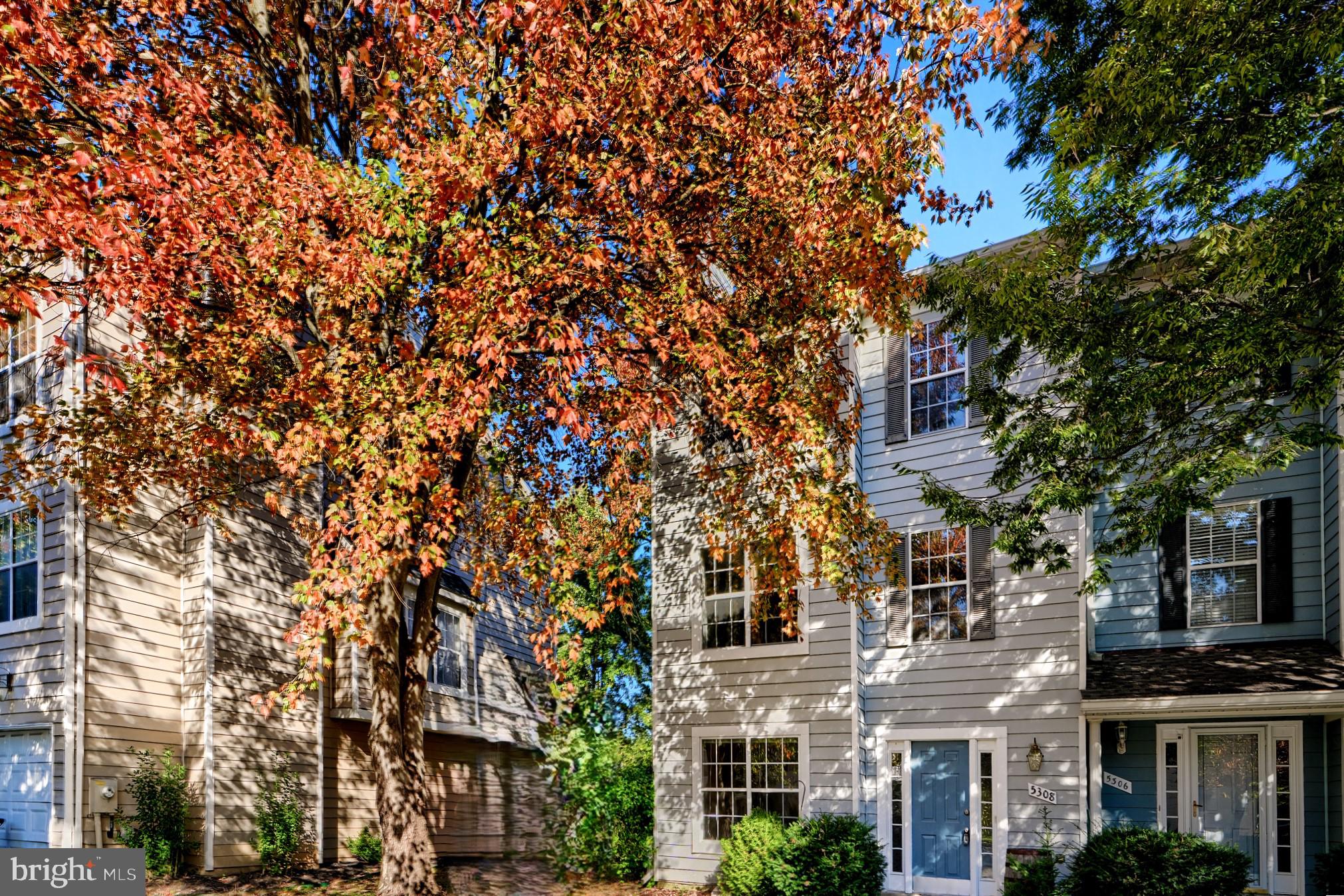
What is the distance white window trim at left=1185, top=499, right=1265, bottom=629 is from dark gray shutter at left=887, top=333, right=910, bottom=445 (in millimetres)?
3924

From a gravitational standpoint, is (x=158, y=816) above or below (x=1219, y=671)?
below

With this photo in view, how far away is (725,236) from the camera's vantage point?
11.7 meters

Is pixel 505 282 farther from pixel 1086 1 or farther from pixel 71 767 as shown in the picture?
pixel 71 767

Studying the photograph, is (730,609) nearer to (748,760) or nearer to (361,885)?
(748,760)

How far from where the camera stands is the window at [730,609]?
13.9 m

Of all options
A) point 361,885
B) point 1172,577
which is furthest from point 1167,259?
point 361,885

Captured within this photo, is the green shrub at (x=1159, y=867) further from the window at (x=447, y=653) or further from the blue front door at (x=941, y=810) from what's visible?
the window at (x=447, y=653)

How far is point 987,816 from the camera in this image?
481 inches

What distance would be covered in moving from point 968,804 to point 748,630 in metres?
3.75

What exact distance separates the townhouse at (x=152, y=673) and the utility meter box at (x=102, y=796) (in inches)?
0.7

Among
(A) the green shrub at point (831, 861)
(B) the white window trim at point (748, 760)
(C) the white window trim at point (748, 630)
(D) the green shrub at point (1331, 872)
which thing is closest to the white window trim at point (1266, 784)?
(D) the green shrub at point (1331, 872)

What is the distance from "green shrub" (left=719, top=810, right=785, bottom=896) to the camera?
11875 millimetres

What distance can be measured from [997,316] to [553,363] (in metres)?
4.56

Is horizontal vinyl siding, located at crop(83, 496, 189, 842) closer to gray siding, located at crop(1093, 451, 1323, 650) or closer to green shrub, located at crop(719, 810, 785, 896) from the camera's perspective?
green shrub, located at crop(719, 810, 785, 896)
